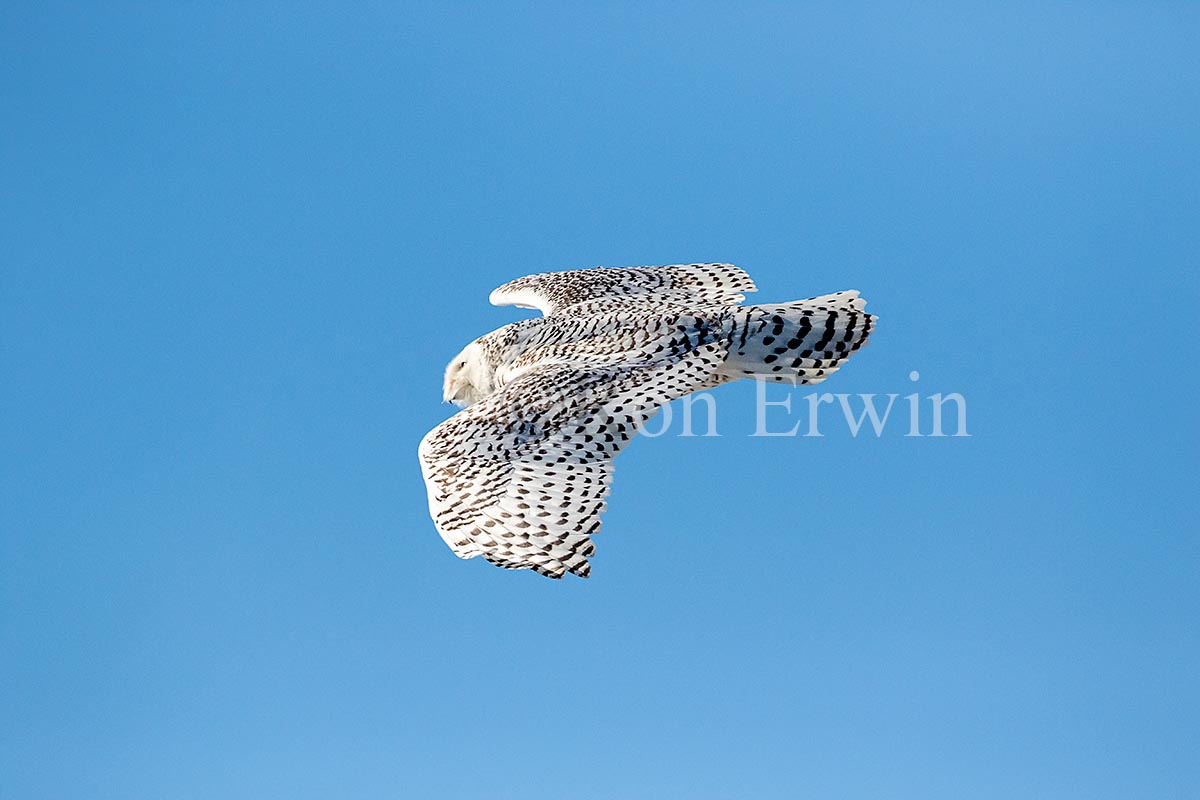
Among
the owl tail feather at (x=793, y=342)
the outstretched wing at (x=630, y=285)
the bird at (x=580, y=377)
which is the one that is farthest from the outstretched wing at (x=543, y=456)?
the outstretched wing at (x=630, y=285)

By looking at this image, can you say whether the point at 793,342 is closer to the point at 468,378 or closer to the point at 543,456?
the point at 543,456

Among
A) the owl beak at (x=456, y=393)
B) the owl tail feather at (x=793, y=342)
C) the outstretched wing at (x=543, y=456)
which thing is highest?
the owl beak at (x=456, y=393)

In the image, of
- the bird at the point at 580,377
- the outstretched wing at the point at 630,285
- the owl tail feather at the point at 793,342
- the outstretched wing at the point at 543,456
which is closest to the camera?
the outstretched wing at the point at 543,456

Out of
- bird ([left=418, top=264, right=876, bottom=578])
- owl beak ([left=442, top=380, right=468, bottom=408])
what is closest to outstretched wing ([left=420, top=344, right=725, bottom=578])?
bird ([left=418, top=264, right=876, bottom=578])

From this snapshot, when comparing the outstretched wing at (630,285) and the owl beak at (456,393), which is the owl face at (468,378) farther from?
the outstretched wing at (630,285)

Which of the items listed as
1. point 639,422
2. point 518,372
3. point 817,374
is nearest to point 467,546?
point 639,422

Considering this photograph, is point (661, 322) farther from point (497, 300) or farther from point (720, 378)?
point (497, 300)
